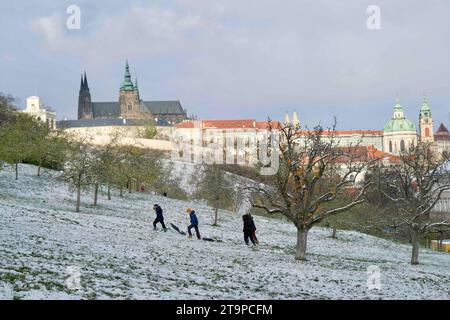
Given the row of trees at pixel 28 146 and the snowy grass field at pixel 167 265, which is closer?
the snowy grass field at pixel 167 265

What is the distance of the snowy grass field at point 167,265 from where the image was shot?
18.2 metres

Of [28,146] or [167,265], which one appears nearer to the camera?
[167,265]

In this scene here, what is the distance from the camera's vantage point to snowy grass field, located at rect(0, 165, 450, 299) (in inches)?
717

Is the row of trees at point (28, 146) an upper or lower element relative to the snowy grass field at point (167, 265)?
upper

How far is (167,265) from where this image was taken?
927 inches

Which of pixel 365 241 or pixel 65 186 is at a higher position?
pixel 65 186

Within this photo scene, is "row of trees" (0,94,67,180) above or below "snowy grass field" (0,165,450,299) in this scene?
above

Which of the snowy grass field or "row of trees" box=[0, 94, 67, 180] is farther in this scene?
"row of trees" box=[0, 94, 67, 180]

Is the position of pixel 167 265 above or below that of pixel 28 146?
below

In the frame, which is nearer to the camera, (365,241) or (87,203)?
(87,203)
